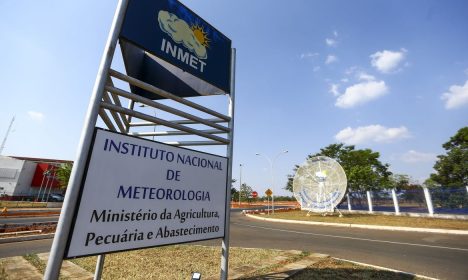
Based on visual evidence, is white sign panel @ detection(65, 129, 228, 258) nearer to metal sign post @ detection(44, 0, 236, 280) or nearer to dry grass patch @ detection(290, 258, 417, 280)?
metal sign post @ detection(44, 0, 236, 280)

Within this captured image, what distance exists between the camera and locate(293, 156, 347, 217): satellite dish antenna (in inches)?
842

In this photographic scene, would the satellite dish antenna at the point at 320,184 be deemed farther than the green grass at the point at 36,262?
Yes

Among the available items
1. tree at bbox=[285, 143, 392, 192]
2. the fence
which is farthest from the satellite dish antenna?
tree at bbox=[285, 143, 392, 192]

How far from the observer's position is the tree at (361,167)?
34.4 meters

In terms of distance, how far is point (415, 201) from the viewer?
21266 mm

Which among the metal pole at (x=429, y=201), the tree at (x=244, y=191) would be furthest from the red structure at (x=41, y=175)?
the metal pole at (x=429, y=201)

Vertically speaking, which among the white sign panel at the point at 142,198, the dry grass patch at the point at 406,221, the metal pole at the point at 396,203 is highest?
the metal pole at the point at 396,203

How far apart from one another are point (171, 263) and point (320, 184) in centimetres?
1942

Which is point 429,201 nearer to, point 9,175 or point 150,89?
point 150,89

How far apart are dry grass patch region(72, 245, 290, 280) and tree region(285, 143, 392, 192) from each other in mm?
32100

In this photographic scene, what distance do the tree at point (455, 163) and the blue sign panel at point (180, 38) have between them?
43197mm

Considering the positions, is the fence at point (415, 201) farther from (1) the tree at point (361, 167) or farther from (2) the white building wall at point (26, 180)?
(2) the white building wall at point (26, 180)

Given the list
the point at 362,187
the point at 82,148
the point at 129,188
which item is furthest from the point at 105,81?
the point at 362,187

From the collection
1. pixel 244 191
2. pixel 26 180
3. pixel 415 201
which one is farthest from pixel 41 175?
pixel 415 201
